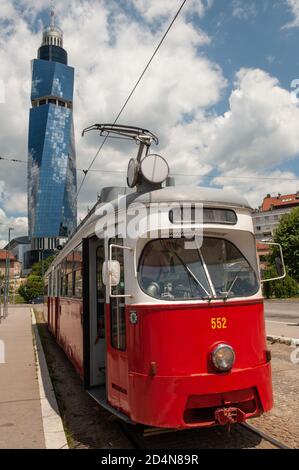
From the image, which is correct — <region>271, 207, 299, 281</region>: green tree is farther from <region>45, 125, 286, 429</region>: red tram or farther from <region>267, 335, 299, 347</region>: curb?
<region>45, 125, 286, 429</region>: red tram

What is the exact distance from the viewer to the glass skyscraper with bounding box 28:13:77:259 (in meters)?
116

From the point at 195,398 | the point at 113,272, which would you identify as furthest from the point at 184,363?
the point at 113,272

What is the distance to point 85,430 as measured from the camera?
614 cm

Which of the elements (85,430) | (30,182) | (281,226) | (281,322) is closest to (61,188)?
(30,182)

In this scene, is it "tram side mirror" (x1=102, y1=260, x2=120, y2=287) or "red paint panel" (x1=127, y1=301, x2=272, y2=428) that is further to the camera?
"tram side mirror" (x1=102, y1=260, x2=120, y2=287)

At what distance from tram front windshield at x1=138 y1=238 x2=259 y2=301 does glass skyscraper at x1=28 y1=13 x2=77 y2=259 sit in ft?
348

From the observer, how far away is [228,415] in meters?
4.77

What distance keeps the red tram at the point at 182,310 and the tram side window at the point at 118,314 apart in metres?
0.01

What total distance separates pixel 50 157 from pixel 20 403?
11277cm

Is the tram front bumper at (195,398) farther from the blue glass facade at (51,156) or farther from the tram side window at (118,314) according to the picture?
the blue glass facade at (51,156)

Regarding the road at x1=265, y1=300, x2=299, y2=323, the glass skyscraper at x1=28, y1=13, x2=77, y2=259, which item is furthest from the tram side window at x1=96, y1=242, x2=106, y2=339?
the glass skyscraper at x1=28, y1=13, x2=77, y2=259

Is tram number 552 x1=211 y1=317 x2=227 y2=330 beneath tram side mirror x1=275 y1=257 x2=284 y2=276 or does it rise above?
beneath

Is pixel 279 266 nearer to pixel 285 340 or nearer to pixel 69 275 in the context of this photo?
pixel 69 275
